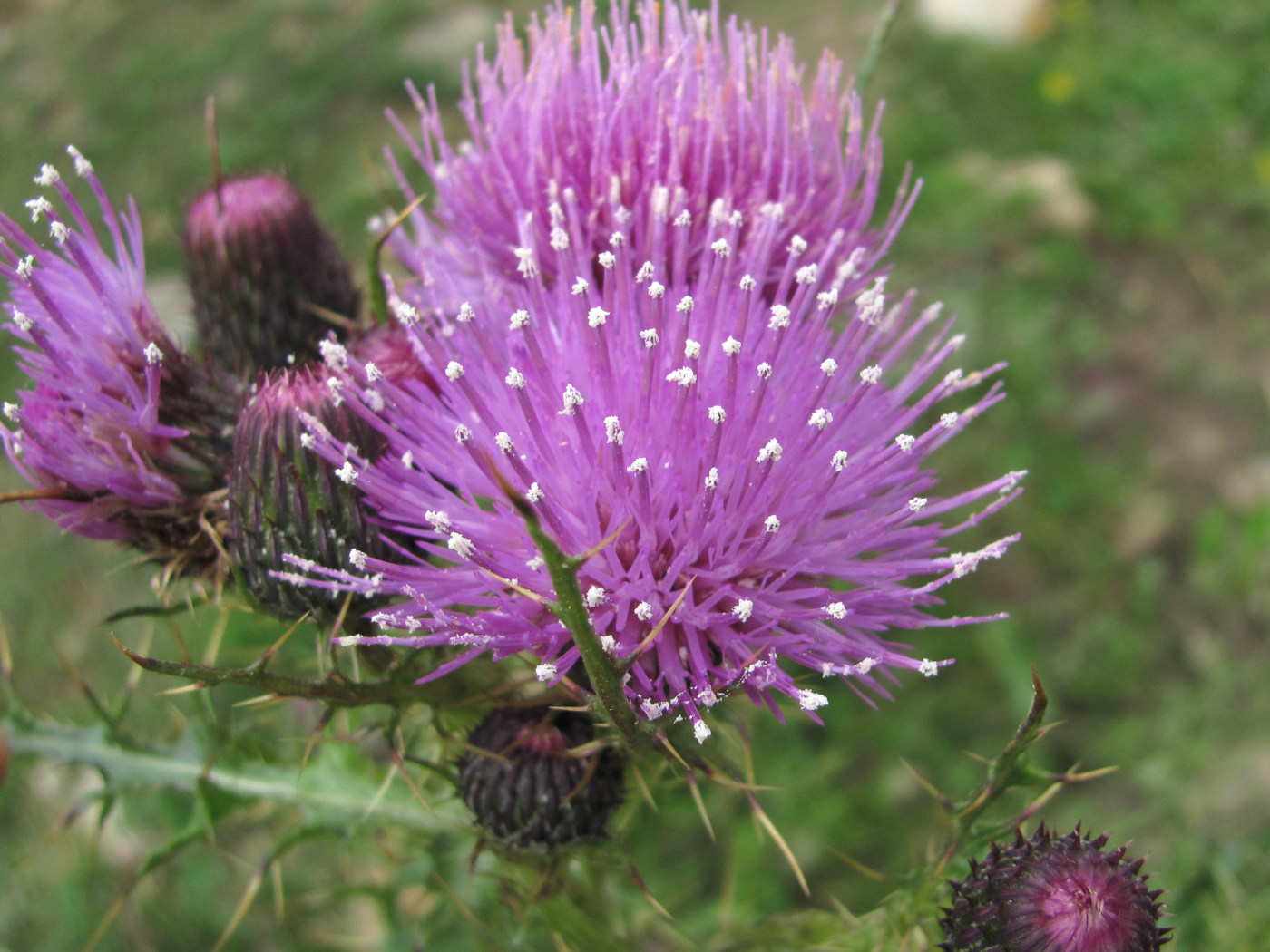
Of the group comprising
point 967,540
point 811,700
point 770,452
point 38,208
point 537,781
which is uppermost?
point 38,208

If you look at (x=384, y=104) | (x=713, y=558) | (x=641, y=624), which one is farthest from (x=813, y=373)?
(x=384, y=104)

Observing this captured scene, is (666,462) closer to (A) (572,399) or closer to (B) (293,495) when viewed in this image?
(A) (572,399)

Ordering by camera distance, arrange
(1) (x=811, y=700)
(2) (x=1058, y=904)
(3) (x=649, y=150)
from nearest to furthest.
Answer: (1) (x=811, y=700) → (2) (x=1058, y=904) → (3) (x=649, y=150)

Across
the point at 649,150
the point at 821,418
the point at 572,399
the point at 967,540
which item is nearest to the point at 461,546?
the point at 572,399

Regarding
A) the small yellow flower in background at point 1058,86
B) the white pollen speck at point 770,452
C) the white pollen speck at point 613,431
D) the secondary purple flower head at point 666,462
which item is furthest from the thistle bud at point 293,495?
the small yellow flower in background at point 1058,86

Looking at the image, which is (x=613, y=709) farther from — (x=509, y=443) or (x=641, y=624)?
(x=509, y=443)

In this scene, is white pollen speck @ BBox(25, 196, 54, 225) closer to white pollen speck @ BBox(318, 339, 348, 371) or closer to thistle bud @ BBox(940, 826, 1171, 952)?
white pollen speck @ BBox(318, 339, 348, 371)
